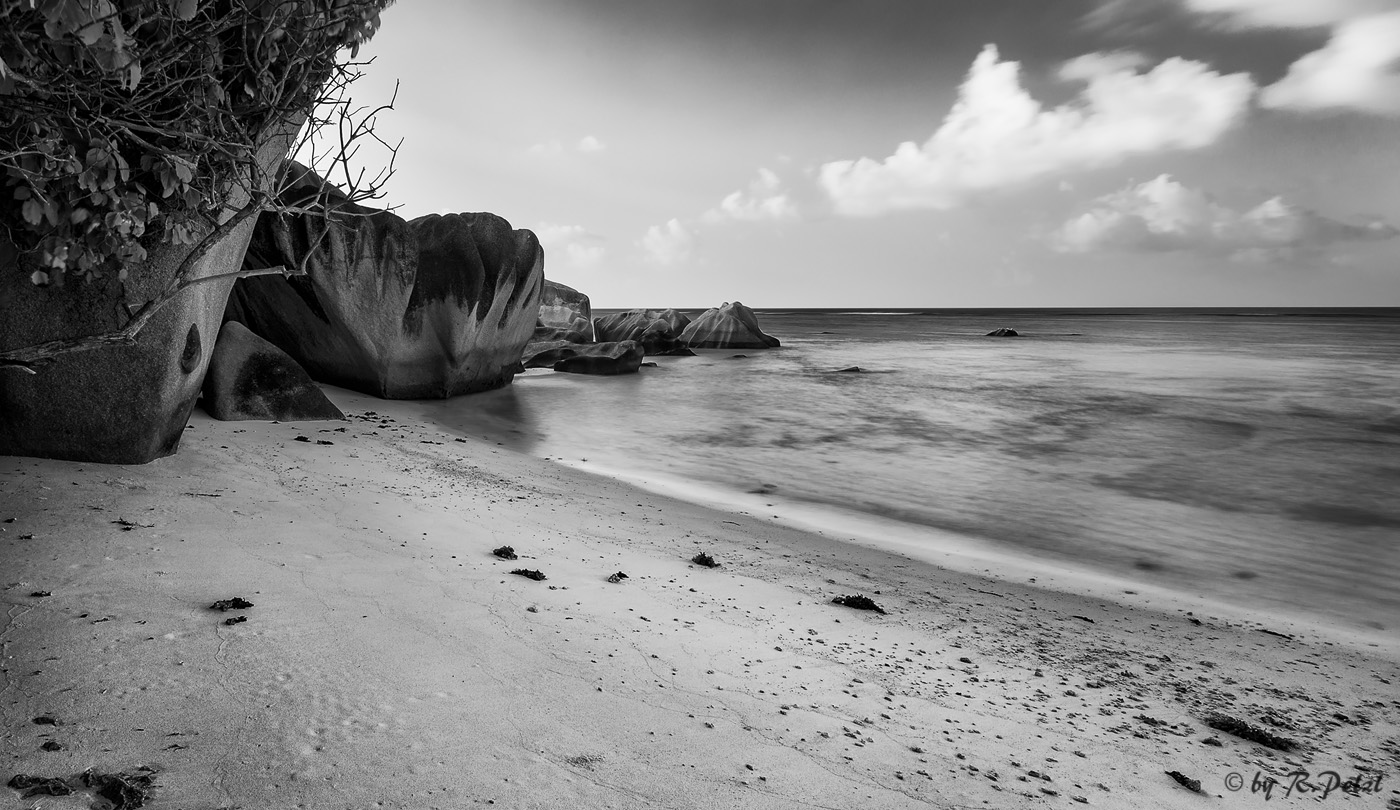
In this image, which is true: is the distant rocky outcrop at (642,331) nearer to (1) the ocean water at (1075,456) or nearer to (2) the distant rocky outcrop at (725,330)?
(2) the distant rocky outcrop at (725,330)

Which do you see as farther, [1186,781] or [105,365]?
[105,365]

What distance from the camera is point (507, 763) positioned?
2271 millimetres

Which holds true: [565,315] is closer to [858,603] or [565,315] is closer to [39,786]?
[858,603]

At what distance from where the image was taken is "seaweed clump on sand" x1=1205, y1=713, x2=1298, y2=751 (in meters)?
3.01

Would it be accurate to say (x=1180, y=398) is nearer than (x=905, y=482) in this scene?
No

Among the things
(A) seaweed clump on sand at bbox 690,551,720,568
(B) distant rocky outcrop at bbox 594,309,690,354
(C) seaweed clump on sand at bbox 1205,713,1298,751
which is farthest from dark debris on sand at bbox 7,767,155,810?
(B) distant rocky outcrop at bbox 594,309,690,354

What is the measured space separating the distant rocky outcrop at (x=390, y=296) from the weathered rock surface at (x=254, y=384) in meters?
1.65

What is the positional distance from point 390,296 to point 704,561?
26.4 ft

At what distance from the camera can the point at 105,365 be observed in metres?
4.96

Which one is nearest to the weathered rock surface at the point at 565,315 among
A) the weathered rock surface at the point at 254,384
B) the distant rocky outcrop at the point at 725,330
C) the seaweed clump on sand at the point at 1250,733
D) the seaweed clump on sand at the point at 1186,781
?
the distant rocky outcrop at the point at 725,330

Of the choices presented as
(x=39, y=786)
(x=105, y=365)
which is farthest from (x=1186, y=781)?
(x=105, y=365)

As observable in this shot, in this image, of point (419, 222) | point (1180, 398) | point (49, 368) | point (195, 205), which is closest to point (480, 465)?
point (49, 368)

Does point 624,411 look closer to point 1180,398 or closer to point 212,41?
point 212,41

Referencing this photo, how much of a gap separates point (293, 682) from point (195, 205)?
2723 millimetres
